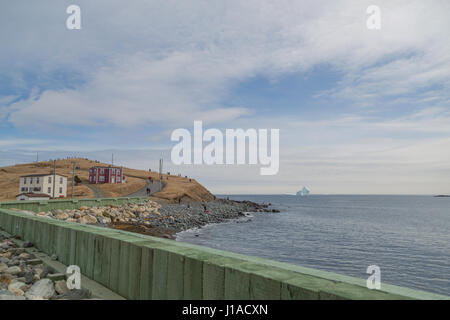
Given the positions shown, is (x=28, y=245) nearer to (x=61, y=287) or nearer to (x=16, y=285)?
(x=16, y=285)

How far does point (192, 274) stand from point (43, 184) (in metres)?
66.0

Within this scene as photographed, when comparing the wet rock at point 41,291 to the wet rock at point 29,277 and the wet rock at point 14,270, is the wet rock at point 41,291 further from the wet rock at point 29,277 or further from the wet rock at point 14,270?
the wet rock at point 14,270

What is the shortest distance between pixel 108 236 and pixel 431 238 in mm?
42070

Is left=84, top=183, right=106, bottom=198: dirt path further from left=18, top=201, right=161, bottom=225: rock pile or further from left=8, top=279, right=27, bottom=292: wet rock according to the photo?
left=8, top=279, right=27, bottom=292: wet rock

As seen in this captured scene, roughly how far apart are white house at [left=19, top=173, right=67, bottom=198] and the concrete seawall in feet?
196

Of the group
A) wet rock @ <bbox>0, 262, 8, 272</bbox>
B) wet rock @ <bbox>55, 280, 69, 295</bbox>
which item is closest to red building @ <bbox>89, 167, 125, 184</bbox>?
wet rock @ <bbox>0, 262, 8, 272</bbox>

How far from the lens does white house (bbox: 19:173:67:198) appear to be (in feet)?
196

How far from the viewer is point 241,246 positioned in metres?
26.1

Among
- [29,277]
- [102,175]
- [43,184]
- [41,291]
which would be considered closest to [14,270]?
[29,277]

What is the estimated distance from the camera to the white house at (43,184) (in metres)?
59.8

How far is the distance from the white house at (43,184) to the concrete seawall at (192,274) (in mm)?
59818

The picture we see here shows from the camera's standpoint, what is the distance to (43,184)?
2351 inches

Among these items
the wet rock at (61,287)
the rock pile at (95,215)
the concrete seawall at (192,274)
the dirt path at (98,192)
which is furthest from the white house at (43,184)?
the concrete seawall at (192,274)
